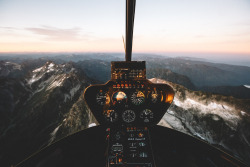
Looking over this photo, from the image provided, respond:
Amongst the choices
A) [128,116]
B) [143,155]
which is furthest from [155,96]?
[143,155]

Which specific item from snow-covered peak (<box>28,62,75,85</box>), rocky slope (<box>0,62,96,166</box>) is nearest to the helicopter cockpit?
rocky slope (<box>0,62,96,166</box>)

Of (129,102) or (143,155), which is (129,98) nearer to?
(129,102)

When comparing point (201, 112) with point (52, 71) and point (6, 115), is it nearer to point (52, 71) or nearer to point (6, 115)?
point (6, 115)

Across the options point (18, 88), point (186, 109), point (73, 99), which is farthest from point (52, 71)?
point (186, 109)

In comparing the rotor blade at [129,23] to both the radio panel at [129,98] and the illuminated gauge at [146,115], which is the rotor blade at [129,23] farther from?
the illuminated gauge at [146,115]

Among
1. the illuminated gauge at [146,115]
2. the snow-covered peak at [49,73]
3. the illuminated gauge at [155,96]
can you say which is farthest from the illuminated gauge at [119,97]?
the snow-covered peak at [49,73]

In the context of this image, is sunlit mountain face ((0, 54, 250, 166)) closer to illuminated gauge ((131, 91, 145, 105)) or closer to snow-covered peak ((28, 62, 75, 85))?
snow-covered peak ((28, 62, 75, 85))
